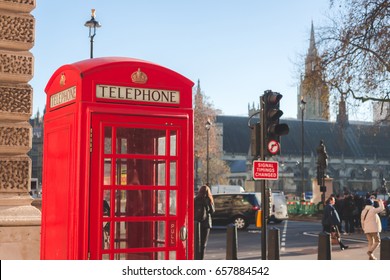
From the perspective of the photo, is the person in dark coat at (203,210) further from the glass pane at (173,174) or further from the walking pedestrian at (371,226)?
the glass pane at (173,174)

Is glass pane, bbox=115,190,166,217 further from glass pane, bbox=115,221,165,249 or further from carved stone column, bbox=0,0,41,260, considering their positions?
carved stone column, bbox=0,0,41,260

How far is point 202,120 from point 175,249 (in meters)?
66.4

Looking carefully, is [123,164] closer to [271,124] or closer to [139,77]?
[139,77]

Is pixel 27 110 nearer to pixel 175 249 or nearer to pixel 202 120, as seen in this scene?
pixel 175 249

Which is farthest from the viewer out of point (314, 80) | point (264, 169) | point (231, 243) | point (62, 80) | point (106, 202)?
point (314, 80)

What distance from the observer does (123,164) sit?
234 inches

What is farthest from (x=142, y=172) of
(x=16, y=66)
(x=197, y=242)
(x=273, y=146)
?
(x=197, y=242)

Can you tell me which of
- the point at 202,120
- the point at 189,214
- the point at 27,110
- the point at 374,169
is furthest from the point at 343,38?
the point at 374,169

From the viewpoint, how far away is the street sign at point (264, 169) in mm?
11469

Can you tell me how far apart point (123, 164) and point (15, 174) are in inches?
140

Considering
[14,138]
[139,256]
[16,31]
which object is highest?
[16,31]

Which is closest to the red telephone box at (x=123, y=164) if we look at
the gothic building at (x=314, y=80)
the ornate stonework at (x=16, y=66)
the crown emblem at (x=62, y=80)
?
the crown emblem at (x=62, y=80)

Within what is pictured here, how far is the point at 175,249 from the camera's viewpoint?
6055mm

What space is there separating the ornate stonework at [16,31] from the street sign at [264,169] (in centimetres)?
436
